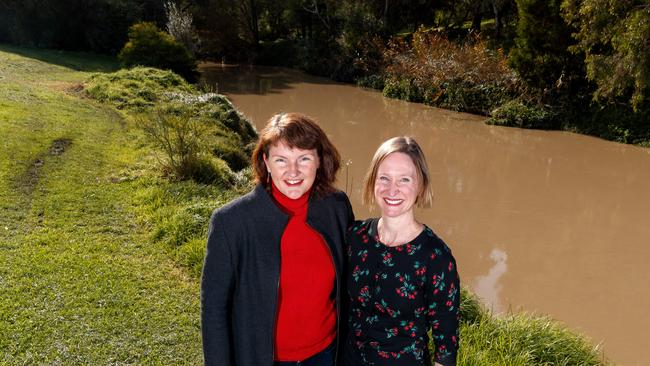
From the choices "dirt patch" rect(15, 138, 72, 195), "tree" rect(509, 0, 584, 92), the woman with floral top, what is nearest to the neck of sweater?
the woman with floral top

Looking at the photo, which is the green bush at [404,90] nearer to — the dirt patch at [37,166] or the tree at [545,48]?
the tree at [545,48]

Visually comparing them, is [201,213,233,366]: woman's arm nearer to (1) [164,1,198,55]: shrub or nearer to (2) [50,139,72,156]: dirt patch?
(2) [50,139,72,156]: dirt patch

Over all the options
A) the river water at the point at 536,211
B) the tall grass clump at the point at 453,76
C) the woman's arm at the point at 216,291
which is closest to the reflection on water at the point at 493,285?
the river water at the point at 536,211

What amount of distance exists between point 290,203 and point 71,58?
23623 mm

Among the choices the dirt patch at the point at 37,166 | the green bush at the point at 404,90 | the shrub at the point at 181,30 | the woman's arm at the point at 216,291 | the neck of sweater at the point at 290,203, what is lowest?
the dirt patch at the point at 37,166

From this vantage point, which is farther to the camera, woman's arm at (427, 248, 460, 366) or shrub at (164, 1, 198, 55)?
shrub at (164, 1, 198, 55)

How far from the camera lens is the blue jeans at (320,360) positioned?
2252 millimetres

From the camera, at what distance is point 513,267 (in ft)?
24.0

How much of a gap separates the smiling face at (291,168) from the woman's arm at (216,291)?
0.31 meters

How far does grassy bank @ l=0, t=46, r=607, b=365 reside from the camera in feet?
13.4

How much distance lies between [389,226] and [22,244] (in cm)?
483

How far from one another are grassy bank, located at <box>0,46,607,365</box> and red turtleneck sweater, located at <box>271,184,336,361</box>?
6.60 ft

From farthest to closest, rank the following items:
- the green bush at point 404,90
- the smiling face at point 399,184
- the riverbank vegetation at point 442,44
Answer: the green bush at point 404,90 < the riverbank vegetation at point 442,44 < the smiling face at point 399,184

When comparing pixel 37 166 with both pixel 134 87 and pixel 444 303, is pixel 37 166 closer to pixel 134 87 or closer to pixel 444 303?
pixel 134 87
